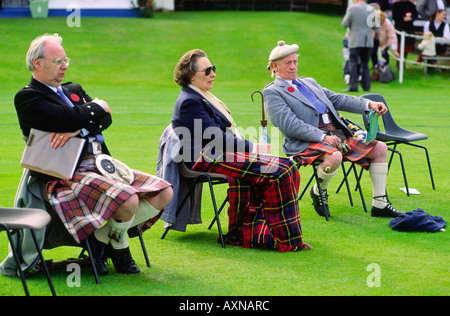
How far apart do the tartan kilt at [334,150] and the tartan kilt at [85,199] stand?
7.44 ft

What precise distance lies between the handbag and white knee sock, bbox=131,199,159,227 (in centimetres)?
55

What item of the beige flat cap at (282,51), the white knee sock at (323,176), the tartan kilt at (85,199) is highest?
the beige flat cap at (282,51)

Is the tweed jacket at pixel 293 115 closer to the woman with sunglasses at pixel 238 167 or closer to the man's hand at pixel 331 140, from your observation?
the man's hand at pixel 331 140

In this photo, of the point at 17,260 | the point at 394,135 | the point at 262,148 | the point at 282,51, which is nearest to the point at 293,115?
the point at 282,51

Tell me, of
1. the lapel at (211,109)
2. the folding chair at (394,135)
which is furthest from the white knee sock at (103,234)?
the folding chair at (394,135)

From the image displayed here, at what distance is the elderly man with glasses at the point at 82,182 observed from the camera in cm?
462

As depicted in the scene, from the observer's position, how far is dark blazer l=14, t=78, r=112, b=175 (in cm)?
464

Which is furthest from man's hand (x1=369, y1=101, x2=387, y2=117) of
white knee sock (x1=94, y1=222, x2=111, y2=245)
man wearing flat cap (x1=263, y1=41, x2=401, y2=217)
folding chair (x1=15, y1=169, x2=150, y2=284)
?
folding chair (x1=15, y1=169, x2=150, y2=284)

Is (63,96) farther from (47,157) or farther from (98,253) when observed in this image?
(98,253)

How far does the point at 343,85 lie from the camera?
19828mm

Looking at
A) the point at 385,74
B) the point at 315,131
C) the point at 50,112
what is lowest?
the point at 385,74

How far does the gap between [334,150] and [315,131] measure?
0.26 metres

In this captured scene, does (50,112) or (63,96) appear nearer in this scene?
(50,112)

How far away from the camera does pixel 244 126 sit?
40.1ft
